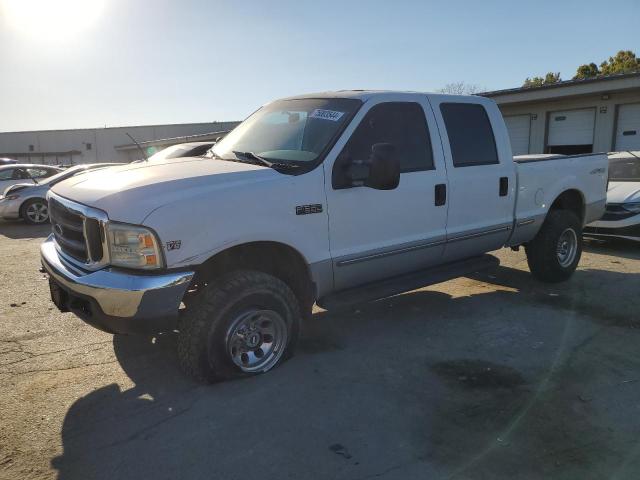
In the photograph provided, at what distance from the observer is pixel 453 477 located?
2.70m

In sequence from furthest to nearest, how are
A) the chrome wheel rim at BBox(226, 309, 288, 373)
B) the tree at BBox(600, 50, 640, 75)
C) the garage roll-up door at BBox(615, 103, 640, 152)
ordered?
the tree at BBox(600, 50, 640, 75) < the garage roll-up door at BBox(615, 103, 640, 152) < the chrome wheel rim at BBox(226, 309, 288, 373)

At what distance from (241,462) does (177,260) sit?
1.27 meters

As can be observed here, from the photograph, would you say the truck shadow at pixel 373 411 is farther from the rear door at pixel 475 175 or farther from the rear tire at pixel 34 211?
the rear tire at pixel 34 211

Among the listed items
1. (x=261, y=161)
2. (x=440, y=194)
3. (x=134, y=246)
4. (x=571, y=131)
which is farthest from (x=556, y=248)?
(x=571, y=131)

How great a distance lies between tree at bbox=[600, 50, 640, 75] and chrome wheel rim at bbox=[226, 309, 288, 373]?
3815 cm

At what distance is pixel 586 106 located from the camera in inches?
643

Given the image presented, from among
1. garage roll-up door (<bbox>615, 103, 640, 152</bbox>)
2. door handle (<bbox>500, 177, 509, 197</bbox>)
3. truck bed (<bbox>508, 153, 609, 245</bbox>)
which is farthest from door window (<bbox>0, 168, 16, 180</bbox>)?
garage roll-up door (<bbox>615, 103, 640, 152</bbox>)

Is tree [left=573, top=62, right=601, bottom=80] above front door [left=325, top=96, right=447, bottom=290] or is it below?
above

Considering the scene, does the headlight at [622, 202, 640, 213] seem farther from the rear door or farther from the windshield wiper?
the windshield wiper

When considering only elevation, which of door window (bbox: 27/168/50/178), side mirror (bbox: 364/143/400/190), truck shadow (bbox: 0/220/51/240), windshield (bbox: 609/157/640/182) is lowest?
truck shadow (bbox: 0/220/51/240)

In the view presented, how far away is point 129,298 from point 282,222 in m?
1.15

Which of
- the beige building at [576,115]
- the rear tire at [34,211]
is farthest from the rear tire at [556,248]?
the rear tire at [34,211]

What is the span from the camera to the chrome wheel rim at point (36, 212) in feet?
41.5

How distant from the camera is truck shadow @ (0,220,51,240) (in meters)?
11.0
